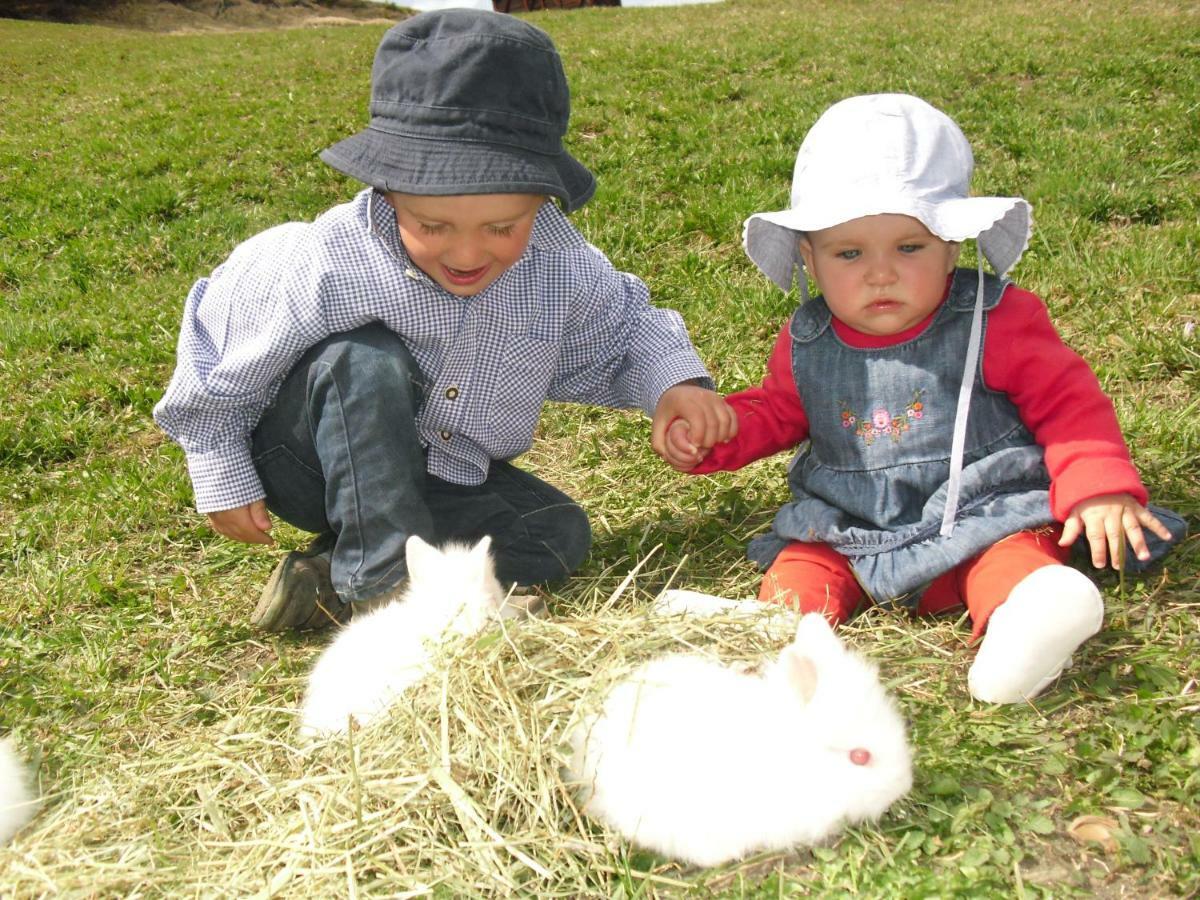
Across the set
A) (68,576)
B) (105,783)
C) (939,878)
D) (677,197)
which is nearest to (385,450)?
(105,783)

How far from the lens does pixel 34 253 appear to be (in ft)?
24.7

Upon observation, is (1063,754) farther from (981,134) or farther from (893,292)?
(981,134)

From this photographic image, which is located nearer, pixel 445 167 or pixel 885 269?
pixel 445 167

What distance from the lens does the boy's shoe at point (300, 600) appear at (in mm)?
3182

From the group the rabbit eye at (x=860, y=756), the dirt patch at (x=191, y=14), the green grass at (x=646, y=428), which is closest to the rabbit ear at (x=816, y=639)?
the rabbit eye at (x=860, y=756)

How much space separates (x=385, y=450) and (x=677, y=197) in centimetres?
419

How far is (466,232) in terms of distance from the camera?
2820 millimetres

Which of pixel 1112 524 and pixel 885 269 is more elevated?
pixel 885 269

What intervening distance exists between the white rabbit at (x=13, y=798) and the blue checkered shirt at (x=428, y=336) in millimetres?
895

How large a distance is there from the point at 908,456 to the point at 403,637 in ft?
4.88

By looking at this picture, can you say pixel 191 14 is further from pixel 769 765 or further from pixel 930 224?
pixel 769 765

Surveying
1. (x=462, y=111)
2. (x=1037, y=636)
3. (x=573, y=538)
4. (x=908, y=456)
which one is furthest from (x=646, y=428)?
(x=1037, y=636)

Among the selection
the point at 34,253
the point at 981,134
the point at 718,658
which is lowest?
the point at 34,253

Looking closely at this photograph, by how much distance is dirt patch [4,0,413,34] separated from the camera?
3086 centimetres
